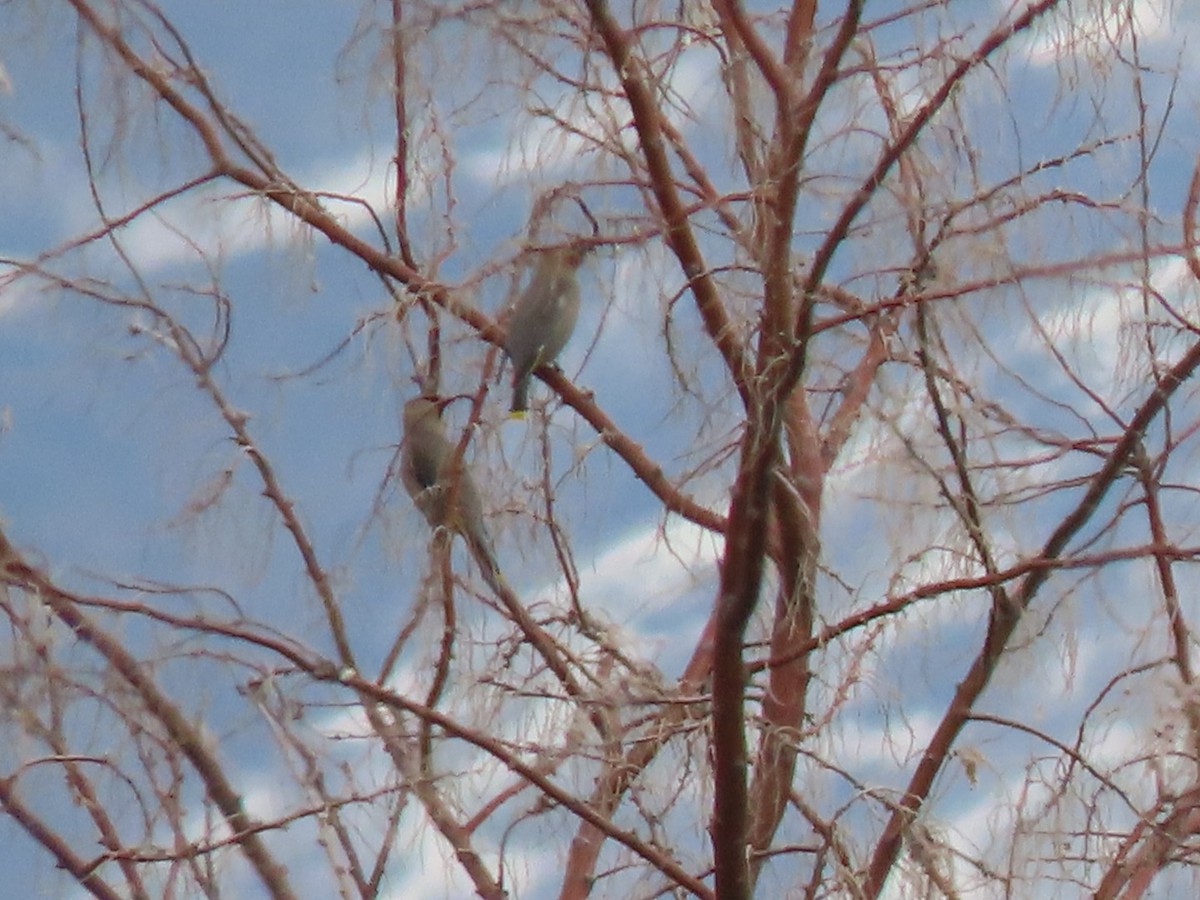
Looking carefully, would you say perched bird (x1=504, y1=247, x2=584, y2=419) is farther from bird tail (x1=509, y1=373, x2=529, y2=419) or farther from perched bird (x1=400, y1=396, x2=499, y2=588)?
perched bird (x1=400, y1=396, x2=499, y2=588)

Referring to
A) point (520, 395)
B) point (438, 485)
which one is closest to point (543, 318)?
point (520, 395)

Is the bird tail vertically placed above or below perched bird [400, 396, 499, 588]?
above

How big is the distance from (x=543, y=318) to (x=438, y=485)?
268mm

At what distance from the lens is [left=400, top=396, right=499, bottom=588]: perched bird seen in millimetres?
2088

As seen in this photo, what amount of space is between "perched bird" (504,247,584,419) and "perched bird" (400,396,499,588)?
0.12 meters

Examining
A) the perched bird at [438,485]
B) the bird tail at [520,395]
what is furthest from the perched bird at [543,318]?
the perched bird at [438,485]

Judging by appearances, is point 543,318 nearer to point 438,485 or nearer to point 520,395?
point 520,395

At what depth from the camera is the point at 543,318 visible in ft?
7.07

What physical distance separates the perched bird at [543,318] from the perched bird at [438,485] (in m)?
0.12

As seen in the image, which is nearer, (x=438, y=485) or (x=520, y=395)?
(x=438, y=485)

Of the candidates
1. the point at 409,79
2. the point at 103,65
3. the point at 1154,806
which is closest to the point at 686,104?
the point at 409,79

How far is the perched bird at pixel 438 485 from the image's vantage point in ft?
6.85

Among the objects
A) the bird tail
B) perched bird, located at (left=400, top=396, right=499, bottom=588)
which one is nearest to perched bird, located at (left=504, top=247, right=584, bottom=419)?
the bird tail

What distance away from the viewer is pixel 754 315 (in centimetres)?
178
